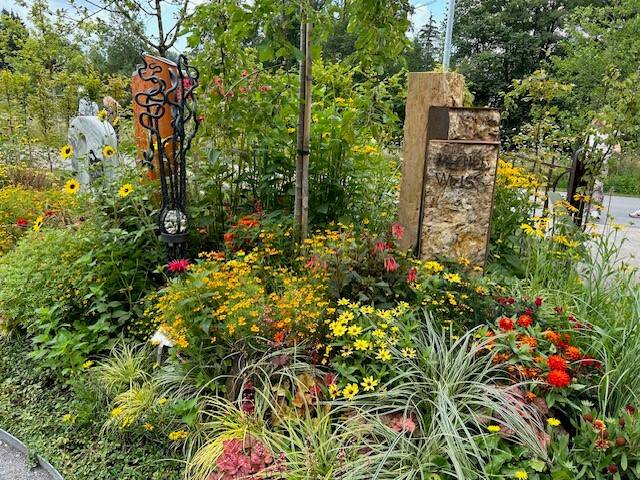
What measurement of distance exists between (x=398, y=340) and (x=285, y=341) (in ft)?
1.64

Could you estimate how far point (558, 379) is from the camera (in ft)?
5.47

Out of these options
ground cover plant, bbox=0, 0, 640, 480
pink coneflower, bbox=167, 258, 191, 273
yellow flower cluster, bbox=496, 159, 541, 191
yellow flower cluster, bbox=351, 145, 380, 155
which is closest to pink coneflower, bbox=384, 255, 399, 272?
ground cover plant, bbox=0, 0, 640, 480

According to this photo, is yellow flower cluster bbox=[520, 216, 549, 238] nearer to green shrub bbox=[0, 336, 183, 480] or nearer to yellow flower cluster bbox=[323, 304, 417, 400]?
yellow flower cluster bbox=[323, 304, 417, 400]

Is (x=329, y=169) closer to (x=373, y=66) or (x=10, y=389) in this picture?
(x=373, y=66)

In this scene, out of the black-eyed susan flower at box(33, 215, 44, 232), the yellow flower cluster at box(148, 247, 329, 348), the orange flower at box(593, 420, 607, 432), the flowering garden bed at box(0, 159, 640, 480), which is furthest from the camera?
the black-eyed susan flower at box(33, 215, 44, 232)

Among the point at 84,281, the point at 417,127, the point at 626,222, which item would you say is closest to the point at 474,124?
the point at 417,127

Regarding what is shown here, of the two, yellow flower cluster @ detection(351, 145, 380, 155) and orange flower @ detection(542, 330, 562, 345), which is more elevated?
yellow flower cluster @ detection(351, 145, 380, 155)

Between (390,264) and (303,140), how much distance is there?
1.03m

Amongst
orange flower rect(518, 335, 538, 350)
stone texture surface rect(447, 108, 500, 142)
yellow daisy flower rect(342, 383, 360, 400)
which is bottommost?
yellow daisy flower rect(342, 383, 360, 400)

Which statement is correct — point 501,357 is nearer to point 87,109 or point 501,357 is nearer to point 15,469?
point 15,469

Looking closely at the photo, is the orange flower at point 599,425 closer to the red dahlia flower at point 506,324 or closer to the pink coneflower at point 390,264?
the red dahlia flower at point 506,324

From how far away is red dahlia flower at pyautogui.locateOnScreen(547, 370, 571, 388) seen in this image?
167 cm

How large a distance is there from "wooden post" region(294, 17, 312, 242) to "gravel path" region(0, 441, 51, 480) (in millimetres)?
1728

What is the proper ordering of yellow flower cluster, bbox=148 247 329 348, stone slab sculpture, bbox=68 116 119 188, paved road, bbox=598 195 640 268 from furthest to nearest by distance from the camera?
paved road, bbox=598 195 640 268, stone slab sculpture, bbox=68 116 119 188, yellow flower cluster, bbox=148 247 329 348
